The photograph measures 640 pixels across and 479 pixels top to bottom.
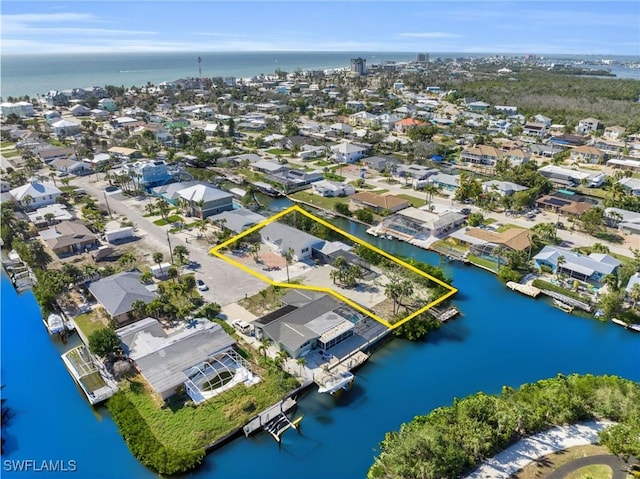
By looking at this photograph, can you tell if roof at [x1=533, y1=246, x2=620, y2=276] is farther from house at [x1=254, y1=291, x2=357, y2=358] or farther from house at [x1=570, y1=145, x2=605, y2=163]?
house at [x1=570, y1=145, x2=605, y2=163]

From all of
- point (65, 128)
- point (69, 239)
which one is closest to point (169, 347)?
point (69, 239)

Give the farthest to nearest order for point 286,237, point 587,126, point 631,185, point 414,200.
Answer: point 587,126
point 631,185
point 414,200
point 286,237

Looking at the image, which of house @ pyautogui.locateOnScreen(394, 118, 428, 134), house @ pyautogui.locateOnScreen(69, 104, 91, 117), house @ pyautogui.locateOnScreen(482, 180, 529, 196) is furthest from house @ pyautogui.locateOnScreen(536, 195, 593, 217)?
house @ pyautogui.locateOnScreen(69, 104, 91, 117)

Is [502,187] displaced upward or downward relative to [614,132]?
downward

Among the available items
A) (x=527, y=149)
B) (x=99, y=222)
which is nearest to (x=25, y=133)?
(x=99, y=222)

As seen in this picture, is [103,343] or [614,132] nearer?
[103,343]

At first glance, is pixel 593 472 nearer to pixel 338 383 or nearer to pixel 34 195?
pixel 338 383

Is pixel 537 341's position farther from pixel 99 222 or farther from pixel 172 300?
pixel 99 222
